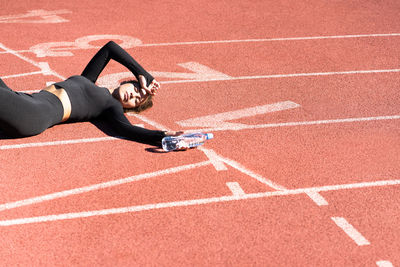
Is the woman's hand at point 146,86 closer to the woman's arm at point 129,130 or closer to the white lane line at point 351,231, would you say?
the woman's arm at point 129,130

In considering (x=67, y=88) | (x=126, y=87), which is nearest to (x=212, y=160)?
(x=126, y=87)

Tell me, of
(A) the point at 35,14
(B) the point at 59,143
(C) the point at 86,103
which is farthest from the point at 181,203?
(A) the point at 35,14

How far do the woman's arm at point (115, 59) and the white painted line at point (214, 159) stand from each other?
111 centimetres

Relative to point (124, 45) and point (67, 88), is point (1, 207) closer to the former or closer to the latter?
point (67, 88)

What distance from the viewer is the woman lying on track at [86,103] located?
561cm

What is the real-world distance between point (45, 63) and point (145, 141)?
3644mm

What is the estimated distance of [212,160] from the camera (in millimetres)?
5582

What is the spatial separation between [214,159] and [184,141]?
1.17 feet

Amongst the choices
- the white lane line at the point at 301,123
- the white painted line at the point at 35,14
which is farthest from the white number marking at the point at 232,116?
the white painted line at the point at 35,14

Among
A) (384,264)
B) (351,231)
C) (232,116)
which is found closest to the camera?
(384,264)

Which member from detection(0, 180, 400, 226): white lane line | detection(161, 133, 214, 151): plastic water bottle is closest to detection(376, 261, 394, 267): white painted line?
detection(0, 180, 400, 226): white lane line

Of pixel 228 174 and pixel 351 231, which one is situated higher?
pixel 228 174

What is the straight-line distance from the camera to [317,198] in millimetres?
4918

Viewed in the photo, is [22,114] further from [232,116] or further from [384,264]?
[384,264]
